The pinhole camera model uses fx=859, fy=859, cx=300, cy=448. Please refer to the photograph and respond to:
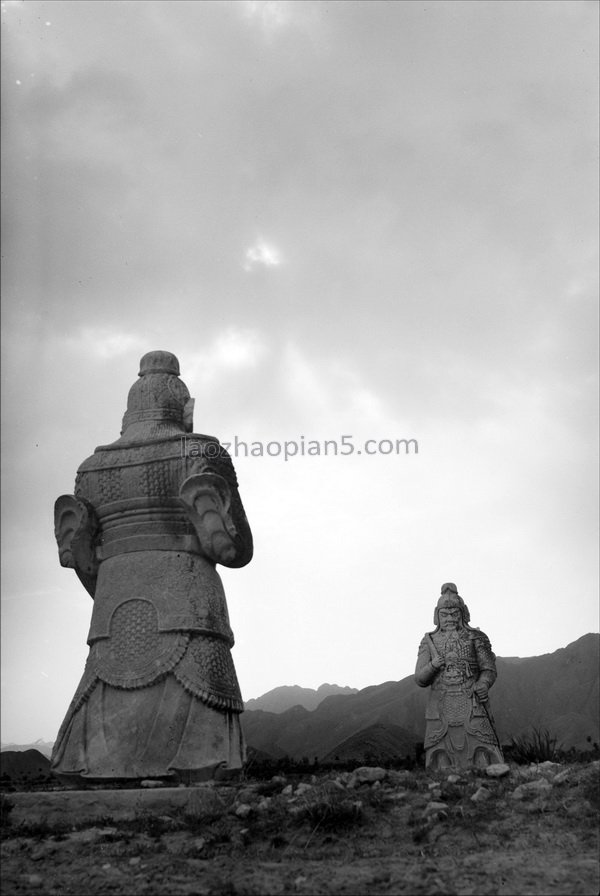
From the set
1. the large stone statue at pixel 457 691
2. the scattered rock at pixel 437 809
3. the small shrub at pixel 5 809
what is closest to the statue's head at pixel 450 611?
the large stone statue at pixel 457 691

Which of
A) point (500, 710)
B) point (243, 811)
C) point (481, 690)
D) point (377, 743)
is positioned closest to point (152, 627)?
point (243, 811)

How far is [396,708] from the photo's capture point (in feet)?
59.0

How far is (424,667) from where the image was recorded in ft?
34.8

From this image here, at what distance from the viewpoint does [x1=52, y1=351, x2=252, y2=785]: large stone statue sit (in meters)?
6.86

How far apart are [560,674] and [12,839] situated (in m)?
15.9

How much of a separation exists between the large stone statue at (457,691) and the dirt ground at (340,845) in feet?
14.0

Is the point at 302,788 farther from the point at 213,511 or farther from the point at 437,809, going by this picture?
the point at 213,511

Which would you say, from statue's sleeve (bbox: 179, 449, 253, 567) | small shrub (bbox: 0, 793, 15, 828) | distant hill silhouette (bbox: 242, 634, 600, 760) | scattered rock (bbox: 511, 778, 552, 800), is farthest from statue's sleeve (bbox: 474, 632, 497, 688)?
small shrub (bbox: 0, 793, 15, 828)

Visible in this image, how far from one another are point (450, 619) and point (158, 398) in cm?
490

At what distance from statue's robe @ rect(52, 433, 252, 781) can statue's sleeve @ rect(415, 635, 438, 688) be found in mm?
3820

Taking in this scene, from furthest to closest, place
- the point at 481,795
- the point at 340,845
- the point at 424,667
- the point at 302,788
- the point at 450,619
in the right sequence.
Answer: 1. the point at 450,619
2. the point at 424,667
3. the point at 302,788
4. the point at 481,795
5. the point at 340,845

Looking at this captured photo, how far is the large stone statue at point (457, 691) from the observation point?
10.1m

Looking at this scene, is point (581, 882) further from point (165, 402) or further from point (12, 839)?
point (165, 402)

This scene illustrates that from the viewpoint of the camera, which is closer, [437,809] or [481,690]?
[437,809]
